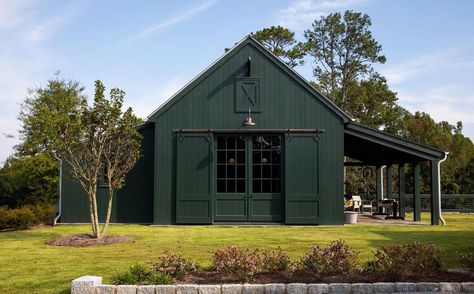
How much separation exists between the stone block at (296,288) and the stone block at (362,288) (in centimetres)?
60

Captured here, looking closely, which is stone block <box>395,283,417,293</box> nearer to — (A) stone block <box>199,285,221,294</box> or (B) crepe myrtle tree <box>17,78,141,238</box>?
(A) stone block <box>199,285,221,294</box>

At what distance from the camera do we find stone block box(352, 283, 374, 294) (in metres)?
6.46

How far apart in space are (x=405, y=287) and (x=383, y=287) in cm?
27

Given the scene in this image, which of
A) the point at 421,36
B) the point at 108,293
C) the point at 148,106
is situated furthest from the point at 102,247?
the point at 148,106

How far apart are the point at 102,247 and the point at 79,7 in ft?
18.0

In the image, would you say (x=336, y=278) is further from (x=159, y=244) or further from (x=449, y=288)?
(x=159, y=244)

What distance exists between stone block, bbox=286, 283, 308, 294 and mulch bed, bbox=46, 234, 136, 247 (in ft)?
20.0

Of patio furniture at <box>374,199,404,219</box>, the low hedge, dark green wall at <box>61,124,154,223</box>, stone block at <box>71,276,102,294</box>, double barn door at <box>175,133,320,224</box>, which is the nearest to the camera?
stone block at <box>71,276,102,294</box>

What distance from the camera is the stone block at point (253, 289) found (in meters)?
6.41

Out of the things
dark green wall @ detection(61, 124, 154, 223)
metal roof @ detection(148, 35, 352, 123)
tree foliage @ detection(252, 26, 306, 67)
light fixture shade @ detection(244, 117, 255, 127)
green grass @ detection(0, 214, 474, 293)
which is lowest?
green grass @ detection(0, 214, 474, 293)

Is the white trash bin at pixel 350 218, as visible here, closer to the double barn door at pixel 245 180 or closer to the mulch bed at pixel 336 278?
the double barn door at pixel 245 180

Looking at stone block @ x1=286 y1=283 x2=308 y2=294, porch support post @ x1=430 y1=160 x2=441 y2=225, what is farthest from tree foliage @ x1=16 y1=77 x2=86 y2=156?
stone block @ x1=286 y1=283 x2=308 y2=294

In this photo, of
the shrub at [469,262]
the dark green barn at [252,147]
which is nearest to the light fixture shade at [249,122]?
the dark green barn at [252,147]

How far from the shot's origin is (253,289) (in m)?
6.42
